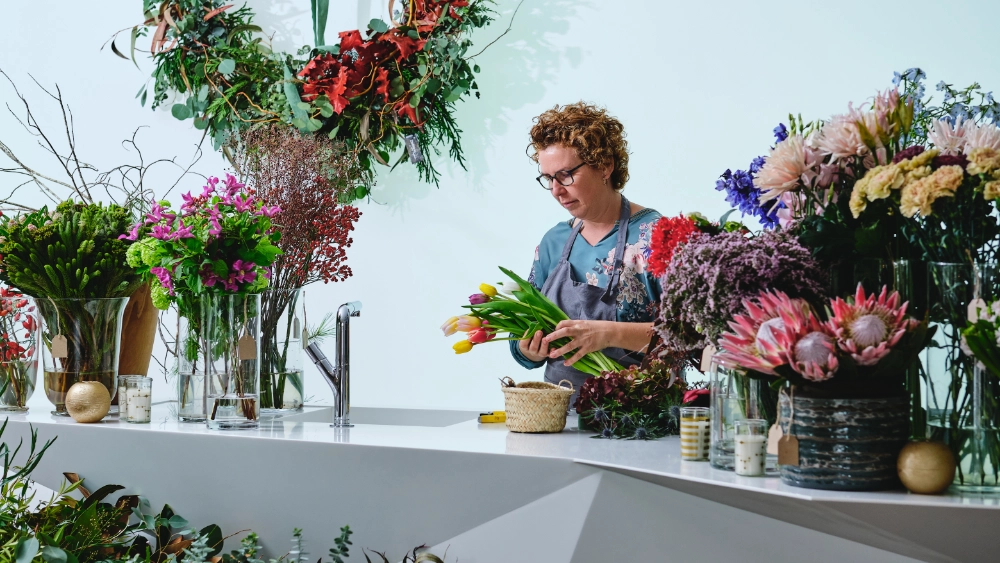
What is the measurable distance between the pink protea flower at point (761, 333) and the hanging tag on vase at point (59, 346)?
1418 millimetres

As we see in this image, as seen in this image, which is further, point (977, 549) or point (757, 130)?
point (757, 130)

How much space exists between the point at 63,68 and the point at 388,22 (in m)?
1.57

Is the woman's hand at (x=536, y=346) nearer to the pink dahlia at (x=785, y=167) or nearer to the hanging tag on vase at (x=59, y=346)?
the pink dahlia at (x=785, y=167)

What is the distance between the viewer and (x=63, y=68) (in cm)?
363

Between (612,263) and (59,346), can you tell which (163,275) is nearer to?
(59,346)

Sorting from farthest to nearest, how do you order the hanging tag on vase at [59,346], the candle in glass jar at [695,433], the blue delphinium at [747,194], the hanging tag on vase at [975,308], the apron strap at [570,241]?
the apron strap at [570,241] → the hanging tag on vase at [59,346] → the blue delphinium at [747,194] → the candle in glass jar at [695,433] → the hanging tag on vase at [975,308]

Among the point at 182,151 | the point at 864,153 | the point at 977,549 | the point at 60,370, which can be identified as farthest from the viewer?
the point at 182,151

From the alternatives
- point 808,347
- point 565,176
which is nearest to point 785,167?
point 808,347

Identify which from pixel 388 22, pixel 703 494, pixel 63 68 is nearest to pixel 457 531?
pixel 703 494

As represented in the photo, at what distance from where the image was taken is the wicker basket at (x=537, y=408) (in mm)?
1538

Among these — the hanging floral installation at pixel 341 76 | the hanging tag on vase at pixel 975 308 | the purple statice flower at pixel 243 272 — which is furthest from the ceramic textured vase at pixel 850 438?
the hanging floral installation at pixel 341 76

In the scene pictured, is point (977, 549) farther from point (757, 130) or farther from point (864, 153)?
point (757, 130)

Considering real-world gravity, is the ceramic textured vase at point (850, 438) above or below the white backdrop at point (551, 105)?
below

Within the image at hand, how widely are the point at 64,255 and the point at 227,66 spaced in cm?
138
